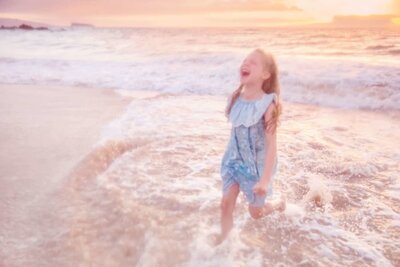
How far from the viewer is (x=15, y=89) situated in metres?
10.8

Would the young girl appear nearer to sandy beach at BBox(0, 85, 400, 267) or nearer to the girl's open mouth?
the girl's open mouth

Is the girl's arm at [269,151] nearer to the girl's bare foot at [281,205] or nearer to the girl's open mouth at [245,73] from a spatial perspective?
the girl's open mouth at [245,73]

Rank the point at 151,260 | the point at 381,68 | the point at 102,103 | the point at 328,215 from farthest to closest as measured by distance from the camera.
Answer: the point at 381,68 → the point at 102,103 → the point at 328,215 → the point at 151,260

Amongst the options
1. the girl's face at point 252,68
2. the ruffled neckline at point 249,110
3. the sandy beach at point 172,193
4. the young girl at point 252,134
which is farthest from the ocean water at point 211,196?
the girl's face at point 252,68

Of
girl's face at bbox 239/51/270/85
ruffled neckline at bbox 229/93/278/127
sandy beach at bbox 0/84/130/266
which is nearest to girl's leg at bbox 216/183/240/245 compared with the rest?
ruffled neckline at bbox 229/93/278/127

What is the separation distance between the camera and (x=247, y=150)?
3.15 meters

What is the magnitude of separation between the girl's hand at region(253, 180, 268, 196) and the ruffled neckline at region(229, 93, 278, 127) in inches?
17.9

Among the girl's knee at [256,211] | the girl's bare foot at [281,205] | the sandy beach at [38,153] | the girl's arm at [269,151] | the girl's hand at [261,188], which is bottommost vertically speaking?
the sandy beach at [38,153]

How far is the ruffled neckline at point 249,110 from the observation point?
3025 mm

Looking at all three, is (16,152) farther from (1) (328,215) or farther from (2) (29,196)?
(1) (328,215)

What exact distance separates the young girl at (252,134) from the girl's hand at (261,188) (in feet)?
0.05

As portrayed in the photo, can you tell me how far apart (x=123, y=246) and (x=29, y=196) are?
1357 mm

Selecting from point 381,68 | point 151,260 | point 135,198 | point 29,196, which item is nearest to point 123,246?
point 151,260

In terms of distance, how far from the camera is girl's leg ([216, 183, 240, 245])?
3143mm
